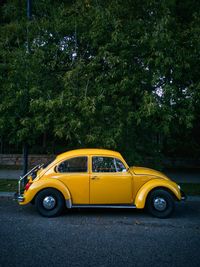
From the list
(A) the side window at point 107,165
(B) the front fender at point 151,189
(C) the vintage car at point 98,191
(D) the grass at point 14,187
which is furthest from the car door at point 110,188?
(D) the grass at point 14,187

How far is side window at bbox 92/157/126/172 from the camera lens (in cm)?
764

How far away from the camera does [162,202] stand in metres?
7.46

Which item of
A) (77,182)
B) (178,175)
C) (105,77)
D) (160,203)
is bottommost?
(160,203)

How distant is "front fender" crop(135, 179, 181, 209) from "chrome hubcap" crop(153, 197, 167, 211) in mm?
271

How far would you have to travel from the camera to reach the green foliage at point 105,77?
9.01 meters

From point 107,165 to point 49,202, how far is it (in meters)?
1.59

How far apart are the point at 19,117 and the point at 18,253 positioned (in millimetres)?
5484

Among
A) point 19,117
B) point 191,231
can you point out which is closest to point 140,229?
point 191,231

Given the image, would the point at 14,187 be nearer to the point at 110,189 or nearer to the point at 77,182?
the point at 77,182

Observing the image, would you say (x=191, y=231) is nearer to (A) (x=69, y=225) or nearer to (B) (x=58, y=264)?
(A) (x=69, y=225)

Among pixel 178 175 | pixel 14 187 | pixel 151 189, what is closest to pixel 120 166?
pixel 151 189

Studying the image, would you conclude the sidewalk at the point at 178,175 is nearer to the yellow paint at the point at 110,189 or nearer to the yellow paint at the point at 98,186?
the yellow paint at the point at 98,186

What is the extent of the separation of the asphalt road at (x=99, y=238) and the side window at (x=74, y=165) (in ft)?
3.57

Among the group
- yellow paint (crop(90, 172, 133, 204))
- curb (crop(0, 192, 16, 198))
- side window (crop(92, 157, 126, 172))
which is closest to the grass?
curb (crop(0, 192, 16, 198))
